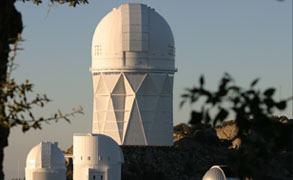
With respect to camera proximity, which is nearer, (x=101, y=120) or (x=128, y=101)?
(x=128, y=101)

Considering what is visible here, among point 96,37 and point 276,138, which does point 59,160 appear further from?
point 276,138

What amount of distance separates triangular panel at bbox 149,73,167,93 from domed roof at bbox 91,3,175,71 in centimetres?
80

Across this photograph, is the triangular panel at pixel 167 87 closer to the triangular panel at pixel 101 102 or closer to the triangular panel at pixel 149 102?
the triangular panel at pixel 149 102

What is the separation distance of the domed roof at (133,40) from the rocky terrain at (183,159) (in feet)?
27.2

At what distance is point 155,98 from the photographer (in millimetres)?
91125

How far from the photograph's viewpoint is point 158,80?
91438 mm

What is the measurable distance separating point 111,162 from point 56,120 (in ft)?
204

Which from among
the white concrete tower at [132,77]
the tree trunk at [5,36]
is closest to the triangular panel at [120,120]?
the white concrete tower at [132,77]

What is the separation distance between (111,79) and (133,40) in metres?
4.50

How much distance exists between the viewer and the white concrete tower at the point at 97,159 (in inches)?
3027

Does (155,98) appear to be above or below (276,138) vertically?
above

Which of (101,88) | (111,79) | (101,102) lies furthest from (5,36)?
(101,88)

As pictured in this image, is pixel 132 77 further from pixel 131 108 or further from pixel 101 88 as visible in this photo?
pixel 101 88

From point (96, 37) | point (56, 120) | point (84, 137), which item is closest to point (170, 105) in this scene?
point (96, 37)
